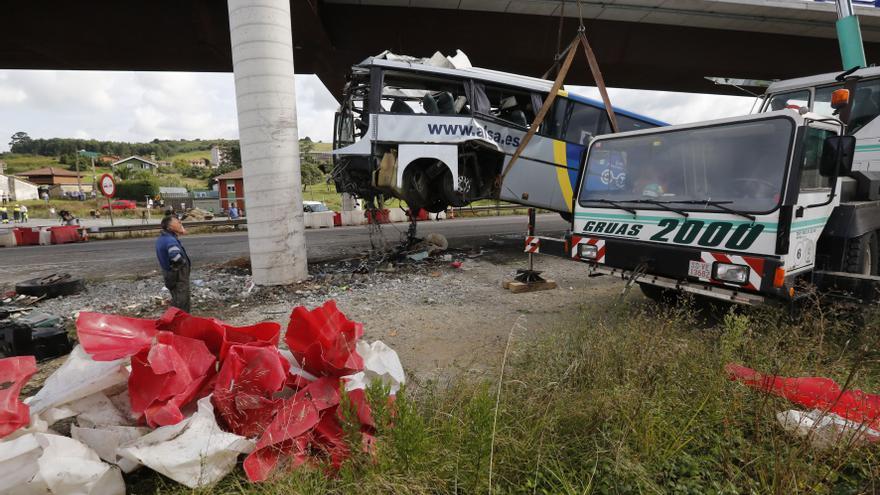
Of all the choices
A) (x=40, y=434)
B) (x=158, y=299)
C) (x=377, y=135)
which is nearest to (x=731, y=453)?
(x=40, y=434)

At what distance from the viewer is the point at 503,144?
758cm

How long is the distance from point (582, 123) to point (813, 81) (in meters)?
3.65

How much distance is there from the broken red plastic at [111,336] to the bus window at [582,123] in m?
7.56

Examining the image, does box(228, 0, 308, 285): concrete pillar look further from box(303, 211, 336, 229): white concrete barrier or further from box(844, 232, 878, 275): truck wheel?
box(303, 211, 336, 229): white concrete barrier

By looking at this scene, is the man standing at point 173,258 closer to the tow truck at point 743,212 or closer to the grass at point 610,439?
the grass at point 610,439

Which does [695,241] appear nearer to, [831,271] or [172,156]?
[831,271]

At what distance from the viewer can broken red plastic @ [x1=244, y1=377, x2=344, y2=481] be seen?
2.04m

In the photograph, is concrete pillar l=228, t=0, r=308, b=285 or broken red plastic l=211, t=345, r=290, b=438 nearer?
broken red plastic l=211, t=345, r=290, b=438

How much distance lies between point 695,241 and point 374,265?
5384 mm

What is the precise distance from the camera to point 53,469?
5.76ft

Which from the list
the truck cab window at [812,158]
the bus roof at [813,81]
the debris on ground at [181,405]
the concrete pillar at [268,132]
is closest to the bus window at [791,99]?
the bus roof at [813,81]

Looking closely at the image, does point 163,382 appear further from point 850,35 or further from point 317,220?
point 317,220

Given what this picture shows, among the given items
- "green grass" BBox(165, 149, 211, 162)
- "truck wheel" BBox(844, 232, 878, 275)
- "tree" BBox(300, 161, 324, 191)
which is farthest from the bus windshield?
"green grass" BBox(165, 149, 211, 162)

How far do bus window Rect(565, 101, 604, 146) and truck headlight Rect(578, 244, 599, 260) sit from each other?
420 cm
